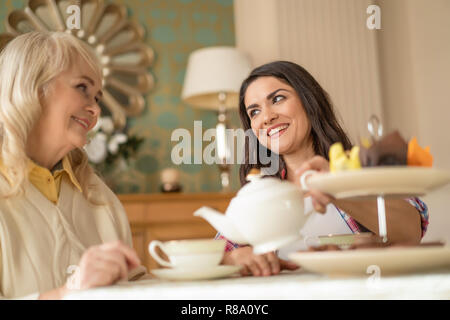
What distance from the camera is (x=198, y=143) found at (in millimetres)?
3775

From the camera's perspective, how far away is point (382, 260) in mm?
648

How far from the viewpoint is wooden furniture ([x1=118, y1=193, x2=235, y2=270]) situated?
9.66 feet

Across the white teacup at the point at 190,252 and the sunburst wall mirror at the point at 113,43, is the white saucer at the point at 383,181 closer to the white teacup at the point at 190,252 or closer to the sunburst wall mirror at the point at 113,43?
the white teacup at the point at 190,252

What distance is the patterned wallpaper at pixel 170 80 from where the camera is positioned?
12.1 feet

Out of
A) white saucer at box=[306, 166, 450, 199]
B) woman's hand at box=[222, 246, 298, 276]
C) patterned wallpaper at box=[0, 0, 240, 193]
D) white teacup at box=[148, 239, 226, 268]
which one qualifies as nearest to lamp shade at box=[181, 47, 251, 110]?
patterned wallpaper at box=[0, 0, 240, 193]

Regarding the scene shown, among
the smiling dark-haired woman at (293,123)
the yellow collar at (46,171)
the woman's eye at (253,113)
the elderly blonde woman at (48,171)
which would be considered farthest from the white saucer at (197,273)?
the woman's eye at (253,113)

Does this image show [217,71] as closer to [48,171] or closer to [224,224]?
[48,171]

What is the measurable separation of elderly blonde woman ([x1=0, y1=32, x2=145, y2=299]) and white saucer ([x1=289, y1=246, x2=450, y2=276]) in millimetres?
648

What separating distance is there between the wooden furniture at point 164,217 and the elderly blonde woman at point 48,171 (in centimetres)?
142

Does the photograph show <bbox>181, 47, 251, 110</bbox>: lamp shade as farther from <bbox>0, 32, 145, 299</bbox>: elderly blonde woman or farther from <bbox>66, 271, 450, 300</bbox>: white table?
<bbox>66, 271, 450, 300</bbox>: white table

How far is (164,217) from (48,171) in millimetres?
1704
